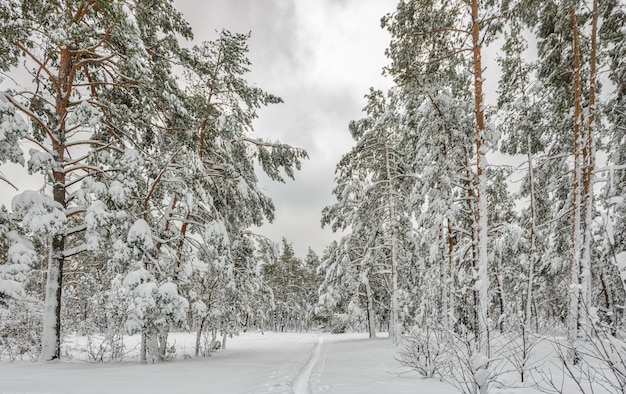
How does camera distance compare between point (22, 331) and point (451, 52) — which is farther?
point (22, 331)

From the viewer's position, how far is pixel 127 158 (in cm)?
824

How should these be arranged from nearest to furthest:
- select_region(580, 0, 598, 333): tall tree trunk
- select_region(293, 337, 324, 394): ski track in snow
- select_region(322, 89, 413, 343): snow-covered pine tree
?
select_region(293, 337, 324, 394): ski track in snow < select_region(580, 0, 598, 333): tall tree trunk < select_region(322, 89, 413, 343): snow-covered pine tree

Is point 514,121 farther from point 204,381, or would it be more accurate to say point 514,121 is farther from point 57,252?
point 57,252

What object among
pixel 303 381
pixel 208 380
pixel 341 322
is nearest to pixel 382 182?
pixel 303 381

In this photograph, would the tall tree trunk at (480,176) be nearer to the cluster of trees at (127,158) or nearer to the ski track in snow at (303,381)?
the ski track in snow at (303,381)

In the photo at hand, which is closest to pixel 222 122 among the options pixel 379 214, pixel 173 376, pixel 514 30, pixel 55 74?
pixel 55 74

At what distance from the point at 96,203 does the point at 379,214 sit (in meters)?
12.4

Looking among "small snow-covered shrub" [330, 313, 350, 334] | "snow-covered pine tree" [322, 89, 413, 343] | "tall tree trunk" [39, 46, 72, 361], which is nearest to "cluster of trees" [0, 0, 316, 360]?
"tall tree trunk" [39, 46, 72, 361]

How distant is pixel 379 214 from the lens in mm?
16688

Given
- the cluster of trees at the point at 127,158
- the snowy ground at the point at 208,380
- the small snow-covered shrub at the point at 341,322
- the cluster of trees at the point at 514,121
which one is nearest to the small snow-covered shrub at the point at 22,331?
the cluster of trees at the point at 127,158

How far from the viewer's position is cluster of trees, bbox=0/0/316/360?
761 cm

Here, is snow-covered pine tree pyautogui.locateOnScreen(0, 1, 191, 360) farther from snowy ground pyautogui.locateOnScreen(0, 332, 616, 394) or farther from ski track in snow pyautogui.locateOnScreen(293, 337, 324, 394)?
ski track in snow pyautogui.locateOnScreen(293, 337, 324, 394)

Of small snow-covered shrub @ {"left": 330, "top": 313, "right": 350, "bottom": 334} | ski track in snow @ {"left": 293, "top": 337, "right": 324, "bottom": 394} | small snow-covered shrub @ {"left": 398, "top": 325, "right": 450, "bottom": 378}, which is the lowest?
small snow-covered shrub @ {"left": 330, "top": 313, "right": 350, "bottom": 334}

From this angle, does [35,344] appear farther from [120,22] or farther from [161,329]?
[120,22]
